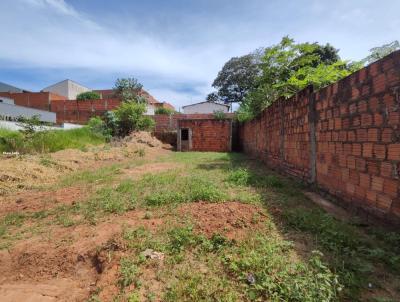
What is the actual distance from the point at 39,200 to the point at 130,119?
13369 millimetres

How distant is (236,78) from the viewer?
129ft

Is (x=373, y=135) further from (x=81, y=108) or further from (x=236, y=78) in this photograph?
(x=236, y=78)

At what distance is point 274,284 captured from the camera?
1.90 metres

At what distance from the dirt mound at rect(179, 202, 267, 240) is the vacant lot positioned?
0.01m

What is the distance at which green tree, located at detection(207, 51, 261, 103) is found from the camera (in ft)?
124

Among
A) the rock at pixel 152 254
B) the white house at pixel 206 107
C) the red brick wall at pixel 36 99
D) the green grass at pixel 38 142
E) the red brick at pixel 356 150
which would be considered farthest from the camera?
the white house at pixel 206 107

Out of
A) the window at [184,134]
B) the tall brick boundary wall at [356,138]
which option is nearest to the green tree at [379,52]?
the tall brick boundary wall at [356,138]

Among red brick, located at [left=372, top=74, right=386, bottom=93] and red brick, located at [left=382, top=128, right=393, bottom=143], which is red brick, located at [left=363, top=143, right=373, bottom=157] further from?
red brick, located at [left=372, top=74, right=386, bottom=93]

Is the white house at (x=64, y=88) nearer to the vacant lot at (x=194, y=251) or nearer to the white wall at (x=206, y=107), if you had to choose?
the white wall at (x=206, y=107)

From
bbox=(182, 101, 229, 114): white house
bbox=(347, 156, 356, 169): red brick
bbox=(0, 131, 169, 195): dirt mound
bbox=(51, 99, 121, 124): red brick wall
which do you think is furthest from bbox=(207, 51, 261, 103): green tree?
bbox=(347, 156, 356, 169): red brick

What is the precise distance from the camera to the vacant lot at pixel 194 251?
192 cm

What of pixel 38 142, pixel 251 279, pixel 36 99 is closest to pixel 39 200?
pixel 251 279

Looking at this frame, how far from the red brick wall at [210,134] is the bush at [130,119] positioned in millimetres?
2944

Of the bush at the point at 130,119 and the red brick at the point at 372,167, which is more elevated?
the bush at the point at 130,119
